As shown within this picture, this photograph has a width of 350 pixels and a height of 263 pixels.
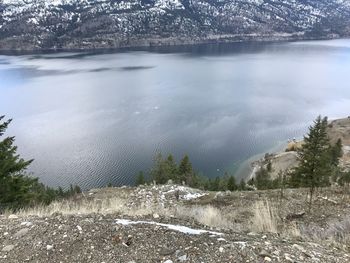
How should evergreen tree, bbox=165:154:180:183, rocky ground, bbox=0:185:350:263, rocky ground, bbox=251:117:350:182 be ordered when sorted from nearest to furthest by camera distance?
rocky ground, bbox=0:185:350:263 → evergreen tree, bbox=165:154:180:183 → rocky ground, bbox=251:117:350:182

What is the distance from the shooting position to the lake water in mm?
65125

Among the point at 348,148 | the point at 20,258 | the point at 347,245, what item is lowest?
the point at 348,148

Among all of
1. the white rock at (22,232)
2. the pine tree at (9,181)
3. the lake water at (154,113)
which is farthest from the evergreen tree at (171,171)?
the white rock at (22,232)

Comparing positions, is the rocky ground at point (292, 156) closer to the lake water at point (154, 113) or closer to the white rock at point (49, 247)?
the lake water at point (154, 113)

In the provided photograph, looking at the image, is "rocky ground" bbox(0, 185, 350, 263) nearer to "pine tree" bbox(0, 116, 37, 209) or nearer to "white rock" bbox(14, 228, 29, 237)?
"white rock" bbox(14, 228, 29, 237)

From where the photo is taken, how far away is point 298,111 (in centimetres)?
9700

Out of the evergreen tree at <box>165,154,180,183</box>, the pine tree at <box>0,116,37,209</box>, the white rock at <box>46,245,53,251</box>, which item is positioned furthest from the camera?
the evergreen tree at <box>165,154,180,183</box>

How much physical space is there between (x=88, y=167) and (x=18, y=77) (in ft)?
364

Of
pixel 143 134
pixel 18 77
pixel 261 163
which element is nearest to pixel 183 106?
pixel 143 134

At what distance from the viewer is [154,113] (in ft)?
308

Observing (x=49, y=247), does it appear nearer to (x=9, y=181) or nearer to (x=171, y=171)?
(x=9, y=181)

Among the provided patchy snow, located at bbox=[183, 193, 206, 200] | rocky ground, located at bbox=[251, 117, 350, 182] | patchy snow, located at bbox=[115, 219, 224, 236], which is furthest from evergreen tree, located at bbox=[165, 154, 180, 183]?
patchy snow, located at bbox=[115, 219, 224, 236]

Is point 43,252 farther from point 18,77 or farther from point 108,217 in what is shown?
point 18,77

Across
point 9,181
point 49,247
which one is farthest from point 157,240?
point 9,181
